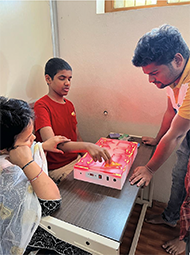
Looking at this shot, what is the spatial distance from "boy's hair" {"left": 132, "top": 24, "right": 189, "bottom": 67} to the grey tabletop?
553 mm

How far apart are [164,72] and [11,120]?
2.14 feet

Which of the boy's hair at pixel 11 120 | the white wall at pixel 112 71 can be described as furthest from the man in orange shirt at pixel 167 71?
the boy's hair at pixel 11 120

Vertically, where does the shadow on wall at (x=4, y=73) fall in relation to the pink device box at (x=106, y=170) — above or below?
above

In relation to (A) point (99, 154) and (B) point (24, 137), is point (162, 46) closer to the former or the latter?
(A) point (99, 154)

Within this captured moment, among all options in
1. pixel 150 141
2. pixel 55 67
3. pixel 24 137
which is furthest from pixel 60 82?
pixel 150 141

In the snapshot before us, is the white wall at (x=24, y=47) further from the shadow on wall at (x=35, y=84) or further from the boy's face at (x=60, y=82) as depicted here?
the boy's face at (x=60, y=82)

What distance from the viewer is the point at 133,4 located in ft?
4.01

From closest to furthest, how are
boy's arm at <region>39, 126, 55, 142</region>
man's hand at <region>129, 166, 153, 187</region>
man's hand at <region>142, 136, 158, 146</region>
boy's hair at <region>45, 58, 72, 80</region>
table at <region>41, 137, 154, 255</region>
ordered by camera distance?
table at <region>41, 137, 154, 255</region> < man's hand at <region>129, 166, 153, 187</region> < boy's arm at <region>39, 126, 55, 142</region> < boy's hair at <region>45, 58, 72, 80</region> < man's hand at <region>142, 136, 158, 146</region>

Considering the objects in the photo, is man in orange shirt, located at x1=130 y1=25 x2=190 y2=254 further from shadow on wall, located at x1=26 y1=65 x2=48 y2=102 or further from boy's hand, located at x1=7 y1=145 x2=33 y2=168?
shadow on wall, located at x1=26 y1=65 x2=48 y2=102

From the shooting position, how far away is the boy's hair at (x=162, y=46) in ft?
2.53

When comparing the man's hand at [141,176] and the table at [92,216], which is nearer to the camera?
the table at [92,216]

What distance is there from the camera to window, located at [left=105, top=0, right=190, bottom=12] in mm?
1133

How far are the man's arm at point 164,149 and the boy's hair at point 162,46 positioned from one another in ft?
0.89

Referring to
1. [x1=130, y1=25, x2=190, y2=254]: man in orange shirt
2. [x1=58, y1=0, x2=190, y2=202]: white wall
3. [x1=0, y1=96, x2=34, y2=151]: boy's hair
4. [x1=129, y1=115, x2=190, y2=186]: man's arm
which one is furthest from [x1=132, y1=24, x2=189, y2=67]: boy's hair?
[x1=0, y1=96, x2=34, y2=151]: boy's hair
